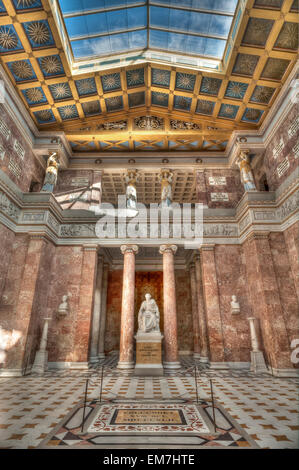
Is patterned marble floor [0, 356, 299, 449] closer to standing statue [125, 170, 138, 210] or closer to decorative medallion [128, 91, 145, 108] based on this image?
standing statue [125, 170, 138, 210]

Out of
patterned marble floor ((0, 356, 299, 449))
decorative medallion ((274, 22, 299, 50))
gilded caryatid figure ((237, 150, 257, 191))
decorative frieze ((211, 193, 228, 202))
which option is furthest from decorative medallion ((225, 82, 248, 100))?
patterned marble floor ((0, 356, 299, 449))

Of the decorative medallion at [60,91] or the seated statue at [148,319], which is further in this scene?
the decorative medallion at [60,91]

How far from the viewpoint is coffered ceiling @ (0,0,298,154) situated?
30.8ft

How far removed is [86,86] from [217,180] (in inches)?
334

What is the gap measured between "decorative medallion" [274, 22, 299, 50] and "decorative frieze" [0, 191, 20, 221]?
488 inches

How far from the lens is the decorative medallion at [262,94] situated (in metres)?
11.4

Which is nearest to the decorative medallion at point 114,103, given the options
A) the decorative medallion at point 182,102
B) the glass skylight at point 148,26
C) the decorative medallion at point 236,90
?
the glass skylight at point 148,26

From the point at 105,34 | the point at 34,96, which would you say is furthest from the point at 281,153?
the point at 34,96

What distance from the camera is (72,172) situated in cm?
1466

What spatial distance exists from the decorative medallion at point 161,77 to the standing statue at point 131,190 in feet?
15.7

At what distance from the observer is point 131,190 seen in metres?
13.9

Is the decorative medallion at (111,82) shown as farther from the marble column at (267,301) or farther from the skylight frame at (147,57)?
the marble column at (267,301)

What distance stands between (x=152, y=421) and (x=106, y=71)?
13.7m
